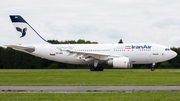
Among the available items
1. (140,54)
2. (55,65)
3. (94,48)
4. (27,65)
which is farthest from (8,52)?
(140,54)

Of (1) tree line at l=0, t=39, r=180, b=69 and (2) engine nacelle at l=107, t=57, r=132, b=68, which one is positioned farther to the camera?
(1) tree line at l=0, t=39, r=180, b=69

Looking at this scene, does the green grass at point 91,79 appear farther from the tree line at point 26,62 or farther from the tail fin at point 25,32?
the tree line at point 26,62

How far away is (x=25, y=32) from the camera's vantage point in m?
39.5

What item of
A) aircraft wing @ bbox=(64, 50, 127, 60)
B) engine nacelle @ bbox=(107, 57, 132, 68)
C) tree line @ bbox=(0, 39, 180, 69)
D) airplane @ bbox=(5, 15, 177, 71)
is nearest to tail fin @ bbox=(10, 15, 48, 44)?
airplane @ bbox=(5, 15, 177, 71)

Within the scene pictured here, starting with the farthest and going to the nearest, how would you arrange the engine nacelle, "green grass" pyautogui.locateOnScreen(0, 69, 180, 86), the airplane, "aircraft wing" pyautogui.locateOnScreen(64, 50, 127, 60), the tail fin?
1. the tail fin
2. the airplane
3. "aircraft wing" pyautogui.locateOnScreen(64, 50, 127, 60)
4. the engine nacelle
5. "green grass" pyautogui.locateOnScreen(0, 69, 180, 86)

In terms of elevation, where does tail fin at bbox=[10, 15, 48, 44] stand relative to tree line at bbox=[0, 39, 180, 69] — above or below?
above

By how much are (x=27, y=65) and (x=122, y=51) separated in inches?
1418

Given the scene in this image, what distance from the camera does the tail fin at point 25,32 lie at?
3903cm

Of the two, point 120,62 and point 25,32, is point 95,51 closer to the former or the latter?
point 120,62

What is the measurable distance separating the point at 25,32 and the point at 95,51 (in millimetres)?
11101

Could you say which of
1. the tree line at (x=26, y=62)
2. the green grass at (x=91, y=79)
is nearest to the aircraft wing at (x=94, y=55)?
the green grass at (x=91, y=79)

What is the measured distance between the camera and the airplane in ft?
115

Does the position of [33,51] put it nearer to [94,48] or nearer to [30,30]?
[30,30]

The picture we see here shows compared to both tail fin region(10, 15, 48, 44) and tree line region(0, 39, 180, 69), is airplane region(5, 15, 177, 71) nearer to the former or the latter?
tail fin region(10, 15, 48, 44)
